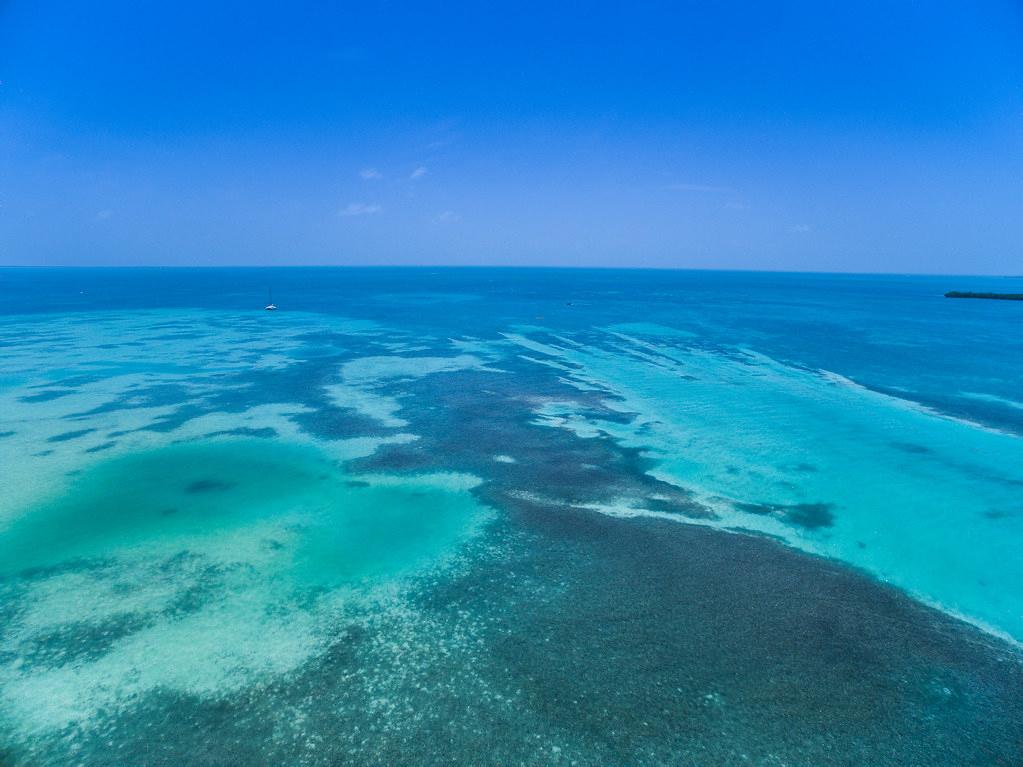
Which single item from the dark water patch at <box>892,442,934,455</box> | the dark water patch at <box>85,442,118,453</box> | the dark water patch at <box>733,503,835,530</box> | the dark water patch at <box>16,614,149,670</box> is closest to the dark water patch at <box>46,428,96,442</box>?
the dark water patch at <box>85,442,118,453</box>

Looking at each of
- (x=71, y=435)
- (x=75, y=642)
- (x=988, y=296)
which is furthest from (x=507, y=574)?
(x=988, y=296)

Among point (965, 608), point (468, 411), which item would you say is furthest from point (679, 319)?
point (965, 608)

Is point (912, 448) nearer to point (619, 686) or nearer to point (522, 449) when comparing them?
point (522, 449)

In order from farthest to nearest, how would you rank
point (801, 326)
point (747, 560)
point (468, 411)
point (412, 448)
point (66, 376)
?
1. point (801, 326)
2. point (66, 376)
3. point (468, 411)
4. point (412, 448)
5. point (747, 560)

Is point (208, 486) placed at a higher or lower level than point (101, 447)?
lower

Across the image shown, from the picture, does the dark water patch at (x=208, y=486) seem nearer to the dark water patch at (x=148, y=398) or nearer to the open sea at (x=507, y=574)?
the open sea at (x=507, y=574)

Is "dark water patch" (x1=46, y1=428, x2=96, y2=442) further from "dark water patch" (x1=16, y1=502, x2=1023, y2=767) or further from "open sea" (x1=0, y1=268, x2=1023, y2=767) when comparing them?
"dark water patch" (x1=16, y1=502, x2=1023, y2=767)

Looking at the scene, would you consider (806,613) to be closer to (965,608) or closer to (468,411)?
(965,608)
